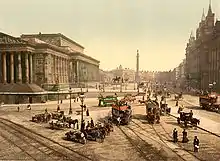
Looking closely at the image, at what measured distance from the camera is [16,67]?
8394 cm

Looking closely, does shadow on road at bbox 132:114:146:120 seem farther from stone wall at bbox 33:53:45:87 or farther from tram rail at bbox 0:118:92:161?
stone wall at bbox 33:53:45:87

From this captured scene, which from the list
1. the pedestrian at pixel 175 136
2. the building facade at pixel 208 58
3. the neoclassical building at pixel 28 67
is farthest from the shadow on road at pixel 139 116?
the building facade at pixel 208 58

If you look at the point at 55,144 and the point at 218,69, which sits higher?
the point at 218,69

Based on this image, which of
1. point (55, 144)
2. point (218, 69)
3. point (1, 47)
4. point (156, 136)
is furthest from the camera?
point (218, 69)

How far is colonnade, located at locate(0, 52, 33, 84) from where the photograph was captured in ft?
271

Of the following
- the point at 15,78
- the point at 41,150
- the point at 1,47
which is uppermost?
the point at 1,47

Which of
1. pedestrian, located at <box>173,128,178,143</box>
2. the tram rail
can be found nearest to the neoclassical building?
the tram rail

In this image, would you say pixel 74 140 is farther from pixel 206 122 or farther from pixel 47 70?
pixel 47 70

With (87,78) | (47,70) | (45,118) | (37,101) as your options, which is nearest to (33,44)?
(47,70)

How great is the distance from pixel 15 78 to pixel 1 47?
8.95 m

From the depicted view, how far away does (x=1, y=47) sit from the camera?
8206 centimetres

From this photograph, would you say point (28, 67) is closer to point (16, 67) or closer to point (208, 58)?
point (16, 67)

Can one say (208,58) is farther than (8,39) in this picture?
Yes

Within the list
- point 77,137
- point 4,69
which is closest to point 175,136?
point 77,137
